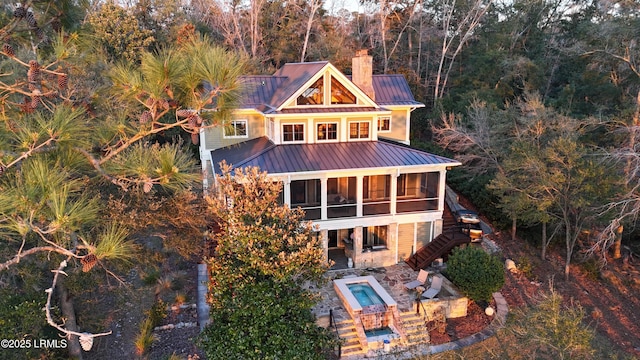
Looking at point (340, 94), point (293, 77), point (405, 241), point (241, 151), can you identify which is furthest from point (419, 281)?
point (293, 77)

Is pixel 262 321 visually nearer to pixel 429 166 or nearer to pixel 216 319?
pixel 216 319

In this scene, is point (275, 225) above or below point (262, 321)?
above

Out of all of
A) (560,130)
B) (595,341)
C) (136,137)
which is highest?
(136,137)

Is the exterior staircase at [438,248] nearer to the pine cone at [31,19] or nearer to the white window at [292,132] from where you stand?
the white window at [292,132]

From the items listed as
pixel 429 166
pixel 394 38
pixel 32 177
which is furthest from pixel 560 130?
pixel 394 38

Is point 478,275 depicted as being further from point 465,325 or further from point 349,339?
point 349,339

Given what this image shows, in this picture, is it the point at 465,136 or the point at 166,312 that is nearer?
the point at 166,312

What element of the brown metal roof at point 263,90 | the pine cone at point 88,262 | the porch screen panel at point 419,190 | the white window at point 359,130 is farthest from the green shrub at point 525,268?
the pine cone at point 88,262

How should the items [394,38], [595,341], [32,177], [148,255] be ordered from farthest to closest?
[394,38], [595,341], [148,255], [32,177]
